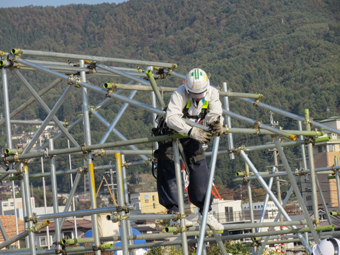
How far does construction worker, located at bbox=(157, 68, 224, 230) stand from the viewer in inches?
290

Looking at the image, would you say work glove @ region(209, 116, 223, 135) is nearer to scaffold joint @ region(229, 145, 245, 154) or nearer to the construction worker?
the construction worker

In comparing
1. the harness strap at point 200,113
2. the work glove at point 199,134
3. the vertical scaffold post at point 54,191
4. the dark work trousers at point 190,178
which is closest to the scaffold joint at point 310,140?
the dark work trousers at point 190,178

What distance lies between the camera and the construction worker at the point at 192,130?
7.36m

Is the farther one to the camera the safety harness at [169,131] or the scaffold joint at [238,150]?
the scaffold joint at [238,150]

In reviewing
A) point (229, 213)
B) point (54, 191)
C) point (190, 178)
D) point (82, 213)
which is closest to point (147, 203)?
point (229, 213)

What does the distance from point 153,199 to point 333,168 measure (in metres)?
96.5

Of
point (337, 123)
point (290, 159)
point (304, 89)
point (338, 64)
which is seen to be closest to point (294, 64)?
point (338, 64)

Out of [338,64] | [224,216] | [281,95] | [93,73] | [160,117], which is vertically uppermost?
[338,64]

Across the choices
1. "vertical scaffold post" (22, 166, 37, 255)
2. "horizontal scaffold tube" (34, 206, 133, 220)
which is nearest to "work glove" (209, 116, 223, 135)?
"horizontal scaffold tube" (34, 206, 133, 220)

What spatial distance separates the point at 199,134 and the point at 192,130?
0.12 metres

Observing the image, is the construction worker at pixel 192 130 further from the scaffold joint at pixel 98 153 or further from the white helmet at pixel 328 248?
the white helmet at pixel 328 248

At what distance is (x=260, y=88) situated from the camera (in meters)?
174

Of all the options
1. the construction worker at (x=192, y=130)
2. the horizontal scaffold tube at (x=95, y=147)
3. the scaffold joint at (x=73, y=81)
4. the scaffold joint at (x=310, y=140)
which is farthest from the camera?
the scaffold joint at (x=310, y=140)

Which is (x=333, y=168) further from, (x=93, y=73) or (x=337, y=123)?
(x=337, y=123)
